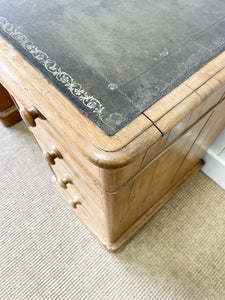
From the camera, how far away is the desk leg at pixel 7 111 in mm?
1048

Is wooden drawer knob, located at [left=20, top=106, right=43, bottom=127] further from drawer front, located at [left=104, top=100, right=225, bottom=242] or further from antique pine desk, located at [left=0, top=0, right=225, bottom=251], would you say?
drawer front, located at [left=104, top=100, right=225, bottom=242]

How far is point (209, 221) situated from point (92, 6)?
2.92ft

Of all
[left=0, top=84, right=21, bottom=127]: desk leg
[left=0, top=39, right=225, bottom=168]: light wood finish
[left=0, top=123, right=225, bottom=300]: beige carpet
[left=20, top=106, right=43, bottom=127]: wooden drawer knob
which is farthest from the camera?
[left=0, top=84, right=21, bottom=127]: desk leg

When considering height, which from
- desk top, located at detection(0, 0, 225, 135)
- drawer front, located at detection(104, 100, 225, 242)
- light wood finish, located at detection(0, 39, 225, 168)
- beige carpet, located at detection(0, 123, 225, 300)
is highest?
desk top, located at detection(0, 0, 225, 135)

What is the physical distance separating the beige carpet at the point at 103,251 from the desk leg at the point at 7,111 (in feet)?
0.97

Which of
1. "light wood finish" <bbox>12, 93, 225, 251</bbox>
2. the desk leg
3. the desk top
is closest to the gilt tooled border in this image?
the desk top

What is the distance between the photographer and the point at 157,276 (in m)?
0.83

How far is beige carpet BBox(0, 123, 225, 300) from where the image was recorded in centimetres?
81

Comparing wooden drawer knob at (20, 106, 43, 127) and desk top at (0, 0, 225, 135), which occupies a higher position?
desk top at (0, 0, 225, 135)

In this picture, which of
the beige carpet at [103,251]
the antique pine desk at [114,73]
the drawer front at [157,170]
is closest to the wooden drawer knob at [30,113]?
the antique pine desk at [114,73]

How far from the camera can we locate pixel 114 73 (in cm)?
39

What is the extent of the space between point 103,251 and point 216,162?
599 mm

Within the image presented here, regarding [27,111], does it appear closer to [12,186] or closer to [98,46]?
[98,46]

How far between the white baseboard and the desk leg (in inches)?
37.3
